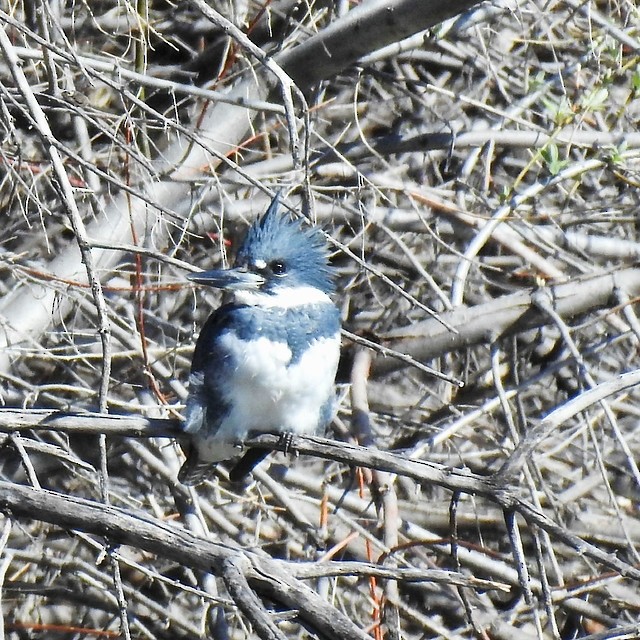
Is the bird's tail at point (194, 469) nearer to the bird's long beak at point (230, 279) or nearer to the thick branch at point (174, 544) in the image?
the bird's long beak at point (230, 279)

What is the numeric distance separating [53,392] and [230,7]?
122 centimetres

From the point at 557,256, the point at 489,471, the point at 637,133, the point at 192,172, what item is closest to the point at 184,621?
the point at 489,471

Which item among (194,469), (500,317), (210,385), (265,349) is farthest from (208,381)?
(500,317)

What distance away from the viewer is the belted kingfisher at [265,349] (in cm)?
237

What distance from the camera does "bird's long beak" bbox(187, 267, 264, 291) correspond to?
7.83 ft

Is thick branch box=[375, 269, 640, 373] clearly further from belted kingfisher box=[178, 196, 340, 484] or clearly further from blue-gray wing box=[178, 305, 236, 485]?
blue-gray wing box=[178, 305, 236, 485]

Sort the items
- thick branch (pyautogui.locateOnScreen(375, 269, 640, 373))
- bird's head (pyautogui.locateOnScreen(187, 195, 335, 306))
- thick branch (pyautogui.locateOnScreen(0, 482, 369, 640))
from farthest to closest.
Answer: thick branch (pyautogui.locateOnScreen(375, 269, 640, 373)), bird's head (pyautogui.locateOnScreen(187, 195, 335, 306)), thick branch (pyautogui.locateOnScreen(0, 482, 369, 640))

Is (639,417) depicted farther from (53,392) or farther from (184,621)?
(53,392)

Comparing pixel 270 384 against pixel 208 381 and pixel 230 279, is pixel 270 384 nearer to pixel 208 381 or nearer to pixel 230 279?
pixel 208 381

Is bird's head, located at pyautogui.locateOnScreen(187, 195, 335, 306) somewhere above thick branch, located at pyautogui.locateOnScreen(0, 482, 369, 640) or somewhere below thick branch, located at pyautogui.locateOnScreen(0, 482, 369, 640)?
below

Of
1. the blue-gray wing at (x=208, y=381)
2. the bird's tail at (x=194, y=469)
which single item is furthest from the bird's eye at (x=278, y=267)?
the bird's tail at (x=194, y=469)

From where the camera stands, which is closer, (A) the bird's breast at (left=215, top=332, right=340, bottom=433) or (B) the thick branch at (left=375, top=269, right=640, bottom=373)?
(A) the bird's breast at (left=215, top=332, right=340, bottom=433)

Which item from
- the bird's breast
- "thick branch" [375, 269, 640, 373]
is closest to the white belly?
the bird's breast

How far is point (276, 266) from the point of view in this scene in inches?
100
